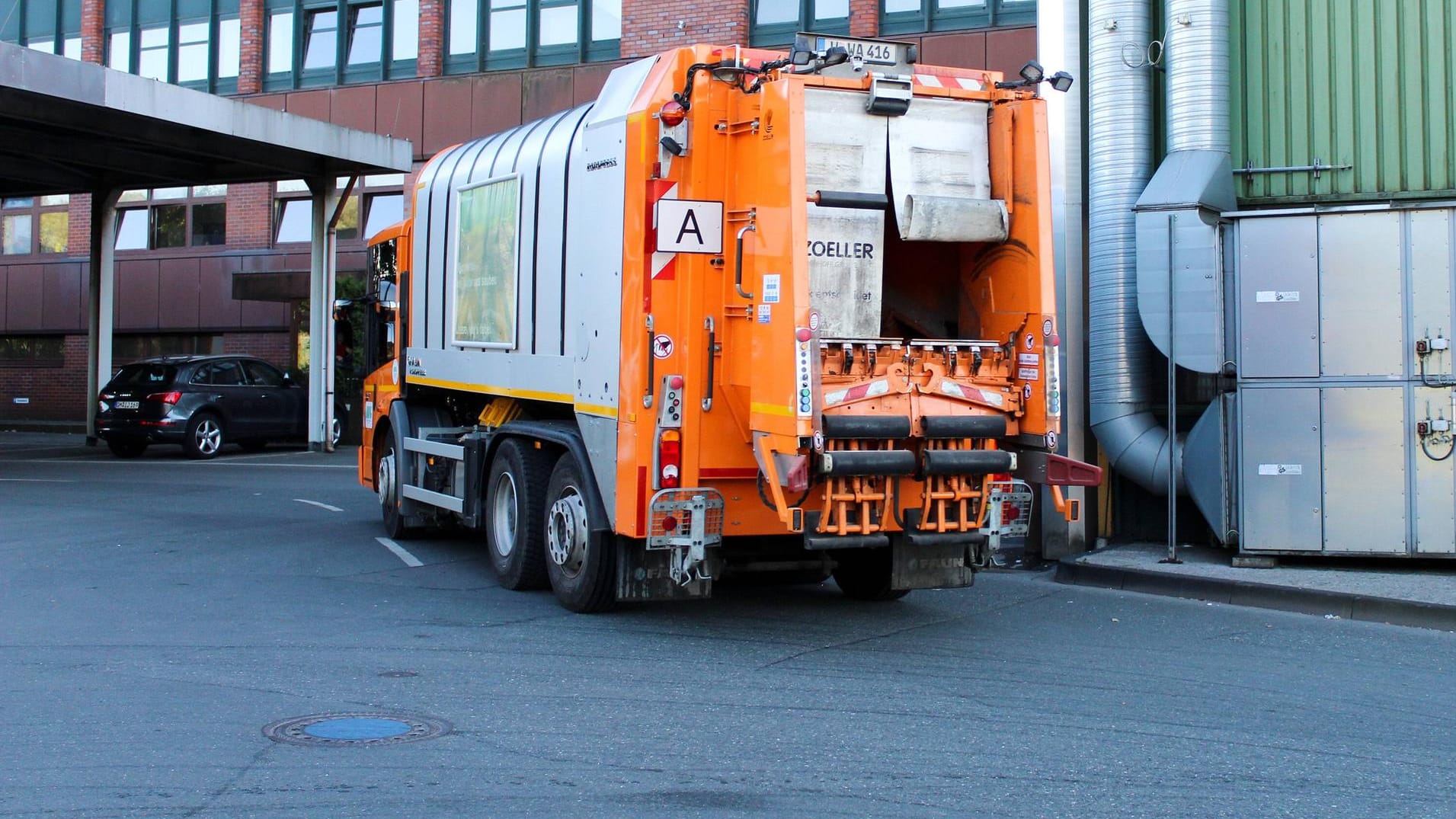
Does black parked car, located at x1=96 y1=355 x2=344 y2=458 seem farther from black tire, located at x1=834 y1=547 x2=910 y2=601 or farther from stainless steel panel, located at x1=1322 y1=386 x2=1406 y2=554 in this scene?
stainless steel panel, located at x1=1322 y1=386 x2=1406 y2=554

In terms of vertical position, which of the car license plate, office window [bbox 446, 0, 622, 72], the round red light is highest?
office window [bbox 446, 0, 622, 72]

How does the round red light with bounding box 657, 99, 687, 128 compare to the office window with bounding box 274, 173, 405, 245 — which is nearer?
the round red light with bounding box 657, 99, 687, 128

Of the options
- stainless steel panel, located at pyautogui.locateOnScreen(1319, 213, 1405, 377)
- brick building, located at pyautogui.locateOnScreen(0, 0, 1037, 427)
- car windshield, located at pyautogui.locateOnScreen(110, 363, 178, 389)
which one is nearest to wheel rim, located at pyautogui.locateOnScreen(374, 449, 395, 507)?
stainless steel panel, located at pyautogui.locateOnScreen(1319, 213, 1405, 377)

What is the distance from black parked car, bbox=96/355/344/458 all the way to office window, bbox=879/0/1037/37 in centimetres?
1192

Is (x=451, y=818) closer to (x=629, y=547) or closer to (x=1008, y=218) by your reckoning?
(x=629, y=547)

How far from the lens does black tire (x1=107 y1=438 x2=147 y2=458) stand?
2242 cm

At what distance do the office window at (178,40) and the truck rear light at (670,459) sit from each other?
80.3 feet

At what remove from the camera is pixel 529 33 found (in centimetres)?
2647

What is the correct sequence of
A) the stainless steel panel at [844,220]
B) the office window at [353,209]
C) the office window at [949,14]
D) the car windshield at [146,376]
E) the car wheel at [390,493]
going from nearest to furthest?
the stainless steel panel at [844,220]
the car wheel at [390,493]
the car windshield at [146,376]
the office window at [949,14]
the office window at [353,209]

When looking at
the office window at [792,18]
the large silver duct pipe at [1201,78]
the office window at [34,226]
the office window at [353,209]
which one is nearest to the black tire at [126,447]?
the office window at [353,209]

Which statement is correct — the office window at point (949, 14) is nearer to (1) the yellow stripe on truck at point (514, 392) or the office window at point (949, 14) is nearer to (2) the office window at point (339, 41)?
(2) the office window at point (339, 41)

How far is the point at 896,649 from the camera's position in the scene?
7.97 metres

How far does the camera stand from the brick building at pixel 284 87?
2438 cm

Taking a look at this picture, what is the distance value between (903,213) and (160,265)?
85.1 feet
